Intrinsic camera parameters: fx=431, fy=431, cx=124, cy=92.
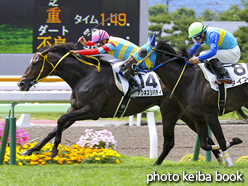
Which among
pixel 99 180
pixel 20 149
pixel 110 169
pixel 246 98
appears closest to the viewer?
pixel 99 180

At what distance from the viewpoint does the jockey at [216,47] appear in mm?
4668

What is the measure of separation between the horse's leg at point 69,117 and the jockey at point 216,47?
1316mm

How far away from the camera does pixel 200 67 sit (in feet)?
15.9

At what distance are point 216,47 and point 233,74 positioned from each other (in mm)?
408

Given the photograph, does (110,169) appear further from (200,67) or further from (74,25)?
(74,25)

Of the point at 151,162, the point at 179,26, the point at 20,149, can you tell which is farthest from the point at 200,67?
the point at 179,26

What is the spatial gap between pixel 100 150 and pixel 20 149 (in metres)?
1.04

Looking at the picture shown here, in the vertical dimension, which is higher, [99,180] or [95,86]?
[95,86]

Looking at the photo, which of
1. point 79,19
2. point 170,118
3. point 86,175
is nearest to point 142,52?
point 170,118

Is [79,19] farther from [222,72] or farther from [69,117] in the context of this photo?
[222,72]

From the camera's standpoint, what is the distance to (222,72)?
4695 millimetres

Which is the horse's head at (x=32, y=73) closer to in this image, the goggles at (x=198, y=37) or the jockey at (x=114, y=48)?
the jockey at (x=114, y=48)

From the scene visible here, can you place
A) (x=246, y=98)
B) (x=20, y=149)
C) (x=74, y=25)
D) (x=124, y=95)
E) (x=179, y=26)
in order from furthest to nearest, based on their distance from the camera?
(x=179, y=26) → (x=74, y=25) → (x=20, y=149) → (x=124, y=95) → (x=246, y=98)

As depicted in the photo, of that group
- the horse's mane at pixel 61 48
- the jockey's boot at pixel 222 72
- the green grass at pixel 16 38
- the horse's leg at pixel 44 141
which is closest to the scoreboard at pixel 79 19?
the green grass at pixel 16 38
